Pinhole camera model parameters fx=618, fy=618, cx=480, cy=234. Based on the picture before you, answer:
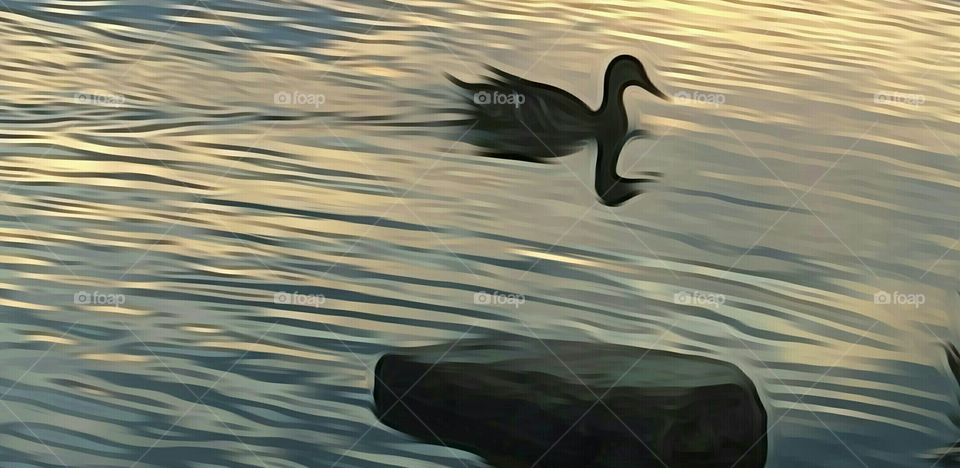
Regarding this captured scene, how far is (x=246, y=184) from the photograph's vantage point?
115cm

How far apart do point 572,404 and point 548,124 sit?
0.52m

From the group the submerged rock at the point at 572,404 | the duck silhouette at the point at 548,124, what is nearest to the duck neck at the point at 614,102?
the duck silhouette at the point at 548,124

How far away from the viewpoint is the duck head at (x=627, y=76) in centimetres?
116

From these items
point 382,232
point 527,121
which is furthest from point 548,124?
point 382,232

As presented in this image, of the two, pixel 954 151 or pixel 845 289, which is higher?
pixel 954 151

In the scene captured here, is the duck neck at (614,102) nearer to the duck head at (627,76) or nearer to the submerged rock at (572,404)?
the duck head at (627,76)

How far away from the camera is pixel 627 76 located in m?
1.16

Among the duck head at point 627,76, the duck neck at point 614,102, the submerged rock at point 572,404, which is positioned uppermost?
the duck head at point 627,76

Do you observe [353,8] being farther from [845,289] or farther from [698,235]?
[845,289]

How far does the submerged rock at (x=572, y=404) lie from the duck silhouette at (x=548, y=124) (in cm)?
32

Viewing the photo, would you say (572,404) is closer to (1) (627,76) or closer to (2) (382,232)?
(2) (382,232)

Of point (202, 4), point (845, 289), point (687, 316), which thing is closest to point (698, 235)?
point (687, 316)

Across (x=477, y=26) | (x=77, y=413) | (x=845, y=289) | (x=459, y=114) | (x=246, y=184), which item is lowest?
(x=77, y=413)

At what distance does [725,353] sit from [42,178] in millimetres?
1309
